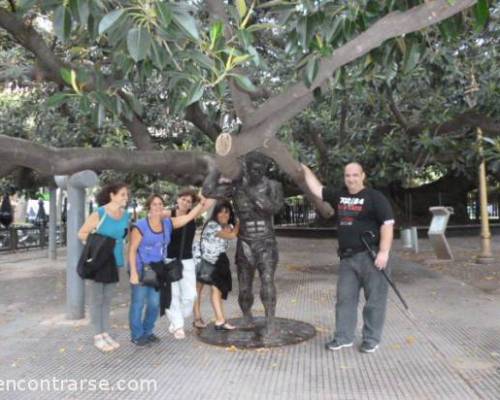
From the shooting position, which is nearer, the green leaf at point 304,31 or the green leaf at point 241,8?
the green leaf at point 241,8

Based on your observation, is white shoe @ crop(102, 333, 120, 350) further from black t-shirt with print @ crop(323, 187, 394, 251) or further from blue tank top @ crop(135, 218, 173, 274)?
black t-shirt with print @ crop(323, 187, 394, 251)

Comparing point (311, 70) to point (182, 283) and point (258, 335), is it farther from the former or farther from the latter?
point (258, 335)

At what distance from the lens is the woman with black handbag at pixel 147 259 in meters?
6.02

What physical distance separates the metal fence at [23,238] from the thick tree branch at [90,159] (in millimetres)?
12936

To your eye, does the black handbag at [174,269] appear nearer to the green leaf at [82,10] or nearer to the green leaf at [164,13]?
the green leaf at [82,10]

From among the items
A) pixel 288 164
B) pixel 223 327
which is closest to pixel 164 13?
pixel 288 164

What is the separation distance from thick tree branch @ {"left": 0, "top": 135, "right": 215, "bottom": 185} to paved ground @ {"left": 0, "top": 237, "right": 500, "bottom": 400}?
1.92m

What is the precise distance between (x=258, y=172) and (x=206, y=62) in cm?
280

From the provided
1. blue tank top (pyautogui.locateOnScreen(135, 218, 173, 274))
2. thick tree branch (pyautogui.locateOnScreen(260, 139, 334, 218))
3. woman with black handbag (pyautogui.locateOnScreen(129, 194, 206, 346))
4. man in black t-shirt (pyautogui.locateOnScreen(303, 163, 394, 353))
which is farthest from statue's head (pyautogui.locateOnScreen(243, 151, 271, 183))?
blue tank top (pyautogui.locateOnScreen(135, 218, 173, 274))

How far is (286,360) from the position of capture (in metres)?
5.56

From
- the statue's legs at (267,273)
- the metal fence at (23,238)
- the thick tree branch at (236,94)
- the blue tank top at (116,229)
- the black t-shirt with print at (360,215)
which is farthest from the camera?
the metal fence at (23,238)

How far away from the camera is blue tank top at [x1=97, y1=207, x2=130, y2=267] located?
595cm

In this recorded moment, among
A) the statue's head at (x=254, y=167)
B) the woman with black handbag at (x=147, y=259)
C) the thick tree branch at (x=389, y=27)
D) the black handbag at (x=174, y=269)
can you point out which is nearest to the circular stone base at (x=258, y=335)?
the woman with black handbag at (x=147, y=259)

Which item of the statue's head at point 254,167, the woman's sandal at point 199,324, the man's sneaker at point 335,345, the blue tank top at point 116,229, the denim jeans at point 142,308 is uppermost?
the statue's head at point 254,167
